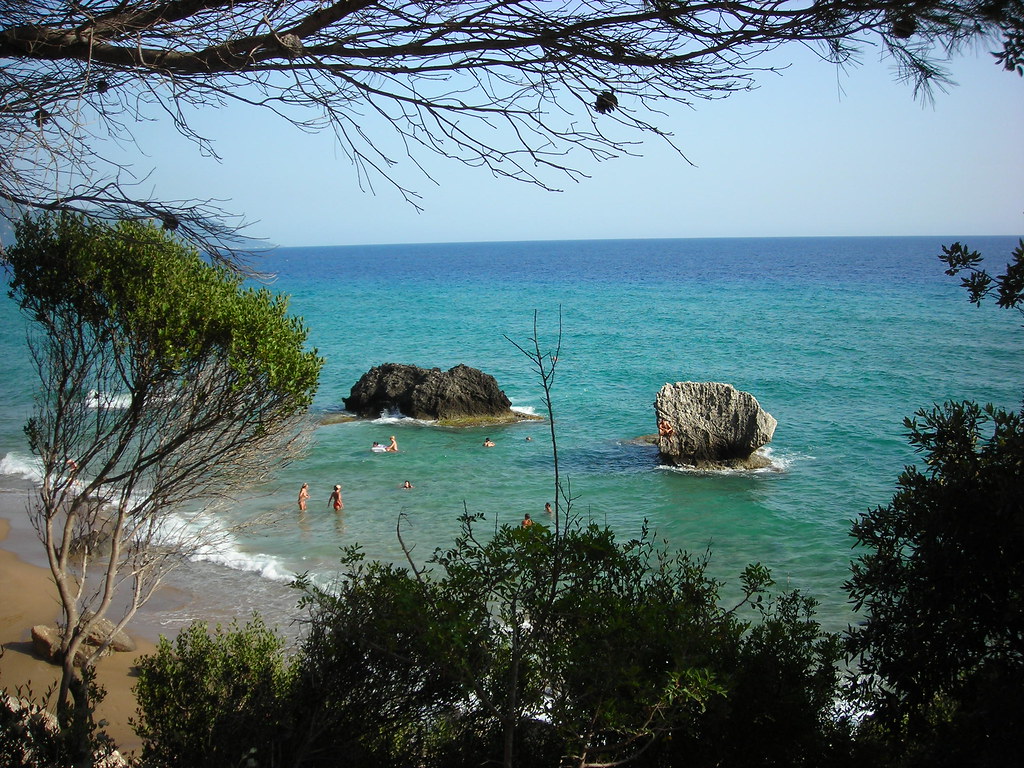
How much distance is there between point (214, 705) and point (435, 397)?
24.4 metres

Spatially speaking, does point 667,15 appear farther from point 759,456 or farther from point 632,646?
point 759,456

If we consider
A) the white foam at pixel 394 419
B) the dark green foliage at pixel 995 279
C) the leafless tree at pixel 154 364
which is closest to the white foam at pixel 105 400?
the leafless tree at pixel 154 364

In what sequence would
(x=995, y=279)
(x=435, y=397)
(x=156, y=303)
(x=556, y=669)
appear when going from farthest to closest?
(x=435, y=397), (x=156, y=303), (x=995, y=279), (x=556, y=669)

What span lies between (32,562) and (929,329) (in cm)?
5020

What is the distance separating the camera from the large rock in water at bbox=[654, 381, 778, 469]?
2358cm

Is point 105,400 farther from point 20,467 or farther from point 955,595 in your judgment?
point 20,467

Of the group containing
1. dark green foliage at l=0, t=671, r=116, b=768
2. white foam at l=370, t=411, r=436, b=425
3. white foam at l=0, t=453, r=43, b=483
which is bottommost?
white foam at l=0, t=453, r=43, b=483

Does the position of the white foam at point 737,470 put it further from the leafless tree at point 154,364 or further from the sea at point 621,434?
the leafless tree at point 154,364

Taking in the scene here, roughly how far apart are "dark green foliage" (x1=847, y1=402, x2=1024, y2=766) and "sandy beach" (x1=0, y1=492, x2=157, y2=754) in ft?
27.5

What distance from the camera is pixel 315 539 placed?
1858 cm

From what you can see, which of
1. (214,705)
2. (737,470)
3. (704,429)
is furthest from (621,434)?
(214,705)

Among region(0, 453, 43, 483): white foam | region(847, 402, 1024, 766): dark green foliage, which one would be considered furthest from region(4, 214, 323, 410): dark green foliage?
region(0, 453, 43, 483): white foam

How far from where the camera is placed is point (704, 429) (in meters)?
24.0

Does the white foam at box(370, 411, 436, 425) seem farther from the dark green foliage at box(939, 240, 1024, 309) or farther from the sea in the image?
the dark green foliage at box(939, 240, 1024, 309)
